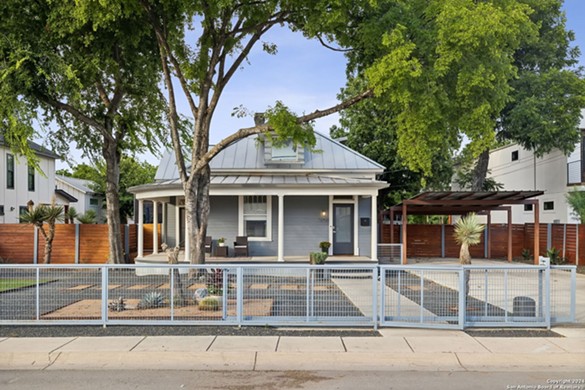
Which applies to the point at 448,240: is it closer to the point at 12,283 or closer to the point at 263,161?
the point at 263,161

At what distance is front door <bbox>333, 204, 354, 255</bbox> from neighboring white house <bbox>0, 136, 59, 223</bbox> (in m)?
14.9

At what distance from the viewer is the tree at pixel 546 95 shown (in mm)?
21781

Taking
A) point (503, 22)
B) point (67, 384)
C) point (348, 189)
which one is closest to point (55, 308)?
point (67, 384)

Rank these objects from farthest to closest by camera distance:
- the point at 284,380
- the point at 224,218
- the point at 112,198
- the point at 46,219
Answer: the point at 224,218 < the point at 46,219 < the point at 112,198 < the point at 284,380

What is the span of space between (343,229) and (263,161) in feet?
14.4

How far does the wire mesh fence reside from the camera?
27.0ft

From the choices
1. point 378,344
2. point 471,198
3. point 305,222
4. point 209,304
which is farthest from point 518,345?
point 471,198

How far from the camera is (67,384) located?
18.7 feet

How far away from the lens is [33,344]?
23.7 ft

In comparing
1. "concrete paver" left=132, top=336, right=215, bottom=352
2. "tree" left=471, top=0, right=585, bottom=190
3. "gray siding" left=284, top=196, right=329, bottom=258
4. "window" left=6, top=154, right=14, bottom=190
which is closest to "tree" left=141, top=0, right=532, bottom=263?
"concrete paver" left=132, top=336, right=215, bottom=352

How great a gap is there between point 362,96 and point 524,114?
45.8 ft

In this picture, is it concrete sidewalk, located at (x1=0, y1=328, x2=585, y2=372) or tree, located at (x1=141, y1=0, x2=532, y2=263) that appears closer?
concrete sidewalk, located at (x1=0, y1=328, x2=585, y2=372)

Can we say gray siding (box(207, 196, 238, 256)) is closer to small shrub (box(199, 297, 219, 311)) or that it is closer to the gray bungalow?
the gray bungalow

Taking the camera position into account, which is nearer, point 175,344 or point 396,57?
point 175,344
